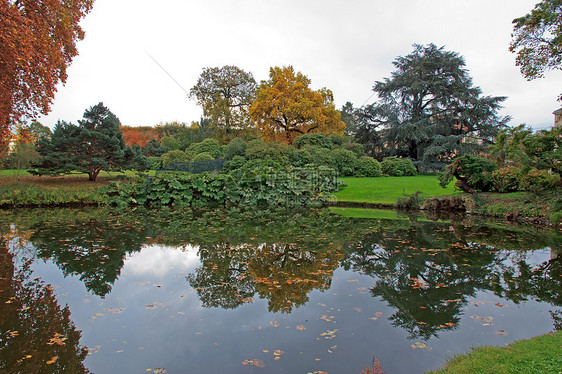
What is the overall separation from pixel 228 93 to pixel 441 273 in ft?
121

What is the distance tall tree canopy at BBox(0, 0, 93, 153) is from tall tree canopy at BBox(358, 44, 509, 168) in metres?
23.6

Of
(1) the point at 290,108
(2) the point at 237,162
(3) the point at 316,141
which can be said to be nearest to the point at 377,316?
(2) the point at 237,162

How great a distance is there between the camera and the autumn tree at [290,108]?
26859 mm

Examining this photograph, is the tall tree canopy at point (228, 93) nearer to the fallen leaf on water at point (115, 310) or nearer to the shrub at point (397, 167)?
the shrub at point (397, 167)

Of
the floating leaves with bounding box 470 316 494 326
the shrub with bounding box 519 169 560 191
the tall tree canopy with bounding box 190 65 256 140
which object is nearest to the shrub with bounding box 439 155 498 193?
the shrub with bounding box 519 169 560 191

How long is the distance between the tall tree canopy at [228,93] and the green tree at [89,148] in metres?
20.8

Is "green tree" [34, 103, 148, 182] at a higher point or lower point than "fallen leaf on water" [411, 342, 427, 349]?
higher

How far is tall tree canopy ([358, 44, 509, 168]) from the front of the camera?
26.6 m

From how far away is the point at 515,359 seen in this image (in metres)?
2.72

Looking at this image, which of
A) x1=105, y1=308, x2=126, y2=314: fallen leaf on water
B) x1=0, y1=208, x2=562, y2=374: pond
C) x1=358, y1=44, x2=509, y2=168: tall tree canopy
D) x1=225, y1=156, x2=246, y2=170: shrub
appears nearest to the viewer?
x1=0, y1=208, x2=562, y2=374: pond

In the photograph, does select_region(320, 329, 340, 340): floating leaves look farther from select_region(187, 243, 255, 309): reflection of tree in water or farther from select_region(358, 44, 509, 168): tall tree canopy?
select_region(358, 44, 509, 168): tall tree canopy

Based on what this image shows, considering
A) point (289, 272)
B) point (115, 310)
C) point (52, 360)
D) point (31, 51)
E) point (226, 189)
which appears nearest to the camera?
point (52, 360)

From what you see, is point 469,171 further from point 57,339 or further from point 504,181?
point 57,339

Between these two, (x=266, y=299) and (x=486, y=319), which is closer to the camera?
(x=486, y=319)
